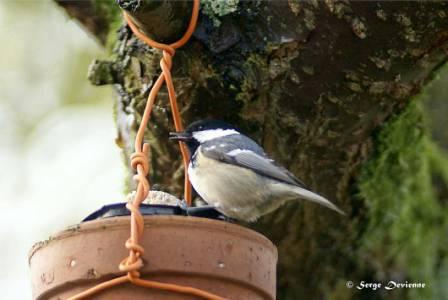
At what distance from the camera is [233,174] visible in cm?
270

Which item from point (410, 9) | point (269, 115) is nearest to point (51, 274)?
point (269, 115)

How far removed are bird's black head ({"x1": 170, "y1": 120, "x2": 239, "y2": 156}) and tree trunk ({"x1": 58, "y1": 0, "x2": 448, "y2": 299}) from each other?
0.67 feet

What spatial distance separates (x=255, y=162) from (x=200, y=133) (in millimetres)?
204

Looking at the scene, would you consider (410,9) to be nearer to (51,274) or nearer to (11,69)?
(51,274)

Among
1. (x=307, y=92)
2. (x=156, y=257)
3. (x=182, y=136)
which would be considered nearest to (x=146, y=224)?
(x=156, y=257)

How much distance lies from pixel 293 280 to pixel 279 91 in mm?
933

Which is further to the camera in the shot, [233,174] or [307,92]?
[307,92]

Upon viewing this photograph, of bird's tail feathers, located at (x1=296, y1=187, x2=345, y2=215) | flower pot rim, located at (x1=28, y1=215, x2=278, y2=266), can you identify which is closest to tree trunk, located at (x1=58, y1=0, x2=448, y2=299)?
bird's tail feathers, located at (x1=296, y1=187, x2=345, y2=215)

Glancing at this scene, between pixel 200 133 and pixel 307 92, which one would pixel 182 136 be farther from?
pixel 307 92

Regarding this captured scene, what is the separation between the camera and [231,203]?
8.80 ft

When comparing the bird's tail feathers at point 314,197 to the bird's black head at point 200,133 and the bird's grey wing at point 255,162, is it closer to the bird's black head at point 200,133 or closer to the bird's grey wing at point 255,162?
the bird's grey wing at point 255,162

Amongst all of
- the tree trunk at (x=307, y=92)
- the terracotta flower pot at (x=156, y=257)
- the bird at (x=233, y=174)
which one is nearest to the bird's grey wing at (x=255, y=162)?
the bird at (x=233, y=174)

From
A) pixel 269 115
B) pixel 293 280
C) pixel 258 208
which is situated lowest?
pixel 293 280

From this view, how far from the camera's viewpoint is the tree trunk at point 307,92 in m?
2.78
